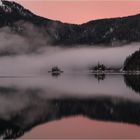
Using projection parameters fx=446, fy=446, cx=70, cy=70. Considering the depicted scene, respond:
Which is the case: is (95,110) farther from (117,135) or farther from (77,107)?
(117,135)

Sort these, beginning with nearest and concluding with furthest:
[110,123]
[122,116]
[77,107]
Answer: [110,123], [122,116], [77,107]

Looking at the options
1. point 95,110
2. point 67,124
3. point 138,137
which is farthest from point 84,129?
point 95,110

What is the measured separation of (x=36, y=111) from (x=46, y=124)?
Result: 29.9 ft

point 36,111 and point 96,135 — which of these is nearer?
point 96,135

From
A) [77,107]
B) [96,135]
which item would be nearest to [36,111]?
[77,107]

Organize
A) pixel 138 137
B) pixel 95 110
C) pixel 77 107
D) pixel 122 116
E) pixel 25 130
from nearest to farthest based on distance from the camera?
pixel 138 137 → pixel 25 130 → pixel 122 116 → pixel 95 110 → pixel 77 107

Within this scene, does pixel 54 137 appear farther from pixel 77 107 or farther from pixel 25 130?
pixel 77 107

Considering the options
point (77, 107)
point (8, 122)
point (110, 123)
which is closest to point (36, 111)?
point (77, 107)

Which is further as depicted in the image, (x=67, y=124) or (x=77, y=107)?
(x=77, y=107)

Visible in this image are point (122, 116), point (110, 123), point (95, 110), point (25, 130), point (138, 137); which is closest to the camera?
point (138, 137)

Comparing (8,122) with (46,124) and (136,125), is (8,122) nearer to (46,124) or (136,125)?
(46,124)

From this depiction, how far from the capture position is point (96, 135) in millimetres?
28484

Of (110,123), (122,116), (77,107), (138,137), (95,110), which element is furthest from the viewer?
(77,107)

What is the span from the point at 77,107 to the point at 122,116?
31.8 ft
